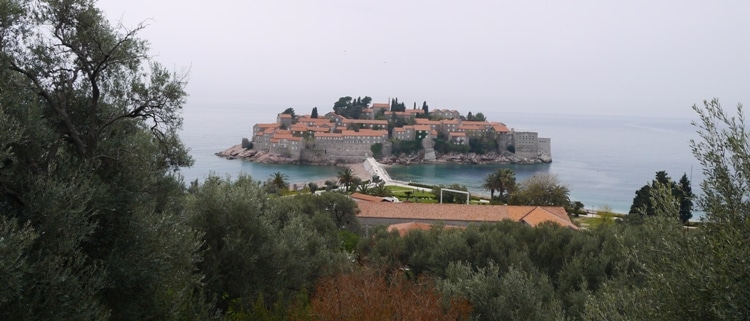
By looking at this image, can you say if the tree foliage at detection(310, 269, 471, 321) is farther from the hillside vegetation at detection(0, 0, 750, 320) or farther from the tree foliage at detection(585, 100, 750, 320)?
the tree foliage at detection(585, 100, 750, 320)

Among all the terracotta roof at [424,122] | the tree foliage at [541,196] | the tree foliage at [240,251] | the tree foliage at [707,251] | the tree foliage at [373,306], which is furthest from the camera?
the terracotta roof at [424,122]

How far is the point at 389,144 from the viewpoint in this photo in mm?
71125

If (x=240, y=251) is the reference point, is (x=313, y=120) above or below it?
above

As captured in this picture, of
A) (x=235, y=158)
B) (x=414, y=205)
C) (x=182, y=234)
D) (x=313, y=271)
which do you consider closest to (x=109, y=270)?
(x=182, y=234)

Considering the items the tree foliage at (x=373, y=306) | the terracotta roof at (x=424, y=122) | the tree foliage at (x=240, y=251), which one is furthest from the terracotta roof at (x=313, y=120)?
the tree foliage at (x=373, y=306)

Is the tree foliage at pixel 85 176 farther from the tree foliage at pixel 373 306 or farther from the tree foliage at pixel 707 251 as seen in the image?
the tree foliage at pixel 707 251

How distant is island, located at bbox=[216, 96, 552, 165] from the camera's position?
66375 millimetres

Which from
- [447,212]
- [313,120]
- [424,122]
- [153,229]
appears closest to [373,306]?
[153,229]

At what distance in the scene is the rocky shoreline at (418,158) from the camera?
214 feet

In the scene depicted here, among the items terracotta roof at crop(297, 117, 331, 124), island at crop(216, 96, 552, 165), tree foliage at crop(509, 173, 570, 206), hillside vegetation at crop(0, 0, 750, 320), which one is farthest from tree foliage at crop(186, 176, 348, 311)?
terracotta roof at crop(297, 117, 331, 124)

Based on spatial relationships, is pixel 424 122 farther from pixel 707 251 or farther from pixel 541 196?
pixel 707 251

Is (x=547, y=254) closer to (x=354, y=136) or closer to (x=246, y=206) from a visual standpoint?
(x=246, y=206)

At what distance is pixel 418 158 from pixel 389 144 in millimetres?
4287

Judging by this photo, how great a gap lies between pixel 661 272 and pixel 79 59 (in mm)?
5383
